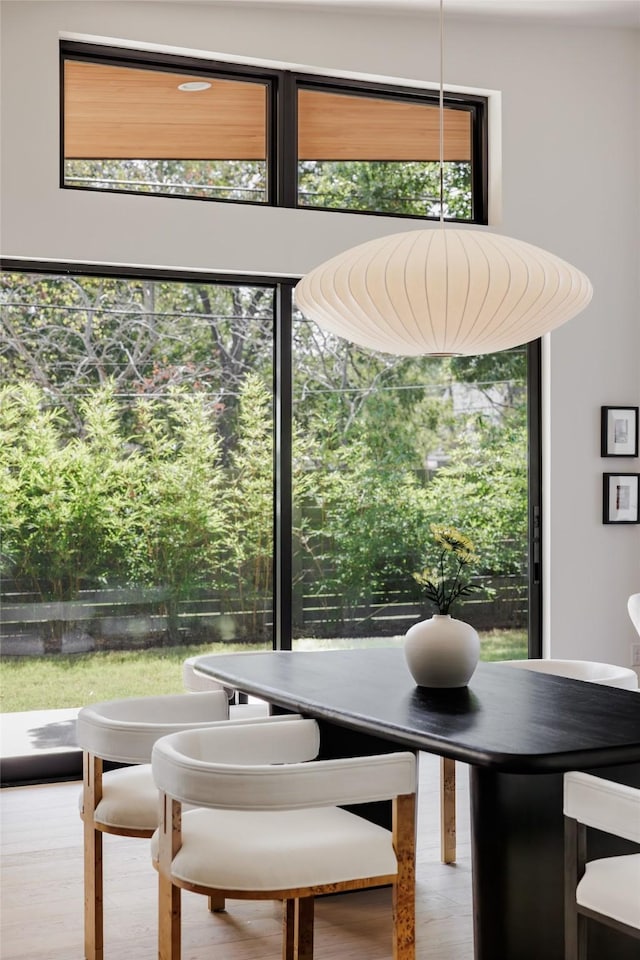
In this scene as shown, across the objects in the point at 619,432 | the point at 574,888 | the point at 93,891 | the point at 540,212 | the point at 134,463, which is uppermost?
the point at 540,212

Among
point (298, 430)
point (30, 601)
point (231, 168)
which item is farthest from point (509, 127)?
point (30, 601)

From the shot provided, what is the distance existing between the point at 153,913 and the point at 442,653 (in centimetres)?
116

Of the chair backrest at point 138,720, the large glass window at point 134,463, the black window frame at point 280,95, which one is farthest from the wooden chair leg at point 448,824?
the black window frame at point 280,95

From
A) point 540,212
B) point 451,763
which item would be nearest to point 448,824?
point 451,763

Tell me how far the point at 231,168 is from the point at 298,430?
1250 millimetres

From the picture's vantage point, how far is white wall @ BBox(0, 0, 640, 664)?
4766 millimetres

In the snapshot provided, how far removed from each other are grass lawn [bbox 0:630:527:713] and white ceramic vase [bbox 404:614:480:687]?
6.93ft

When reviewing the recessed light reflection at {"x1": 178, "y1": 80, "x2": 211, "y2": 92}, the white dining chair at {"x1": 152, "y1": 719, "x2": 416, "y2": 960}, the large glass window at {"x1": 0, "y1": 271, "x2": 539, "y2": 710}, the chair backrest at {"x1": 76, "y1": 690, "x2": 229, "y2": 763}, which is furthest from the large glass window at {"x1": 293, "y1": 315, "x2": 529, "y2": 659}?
the white dining chair at {"x1": 152, "y1": 719, "x2": 416, "y2": 960}

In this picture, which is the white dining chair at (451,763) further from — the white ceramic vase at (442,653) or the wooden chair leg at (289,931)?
the wooden chair leg at (289,931)

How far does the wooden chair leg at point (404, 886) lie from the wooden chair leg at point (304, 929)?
0.44 m

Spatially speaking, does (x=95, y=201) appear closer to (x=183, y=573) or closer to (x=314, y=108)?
(x=314, y=108)

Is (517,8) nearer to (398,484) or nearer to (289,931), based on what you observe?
(398,484)

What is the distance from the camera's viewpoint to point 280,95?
16.6ft

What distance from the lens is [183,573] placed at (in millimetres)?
4953
